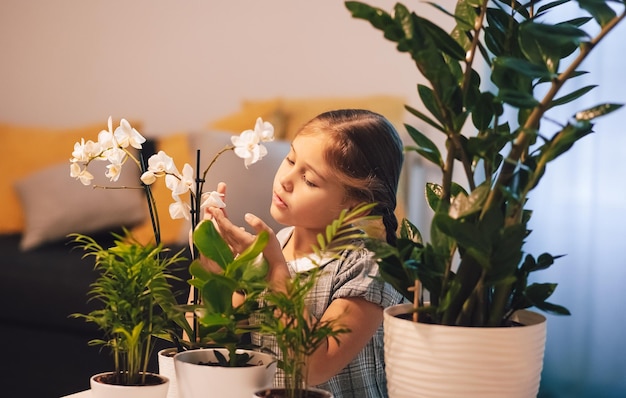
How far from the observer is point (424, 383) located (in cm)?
92

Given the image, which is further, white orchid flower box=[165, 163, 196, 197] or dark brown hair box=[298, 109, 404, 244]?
dark brown hair box=[298, 109, 404, 244]

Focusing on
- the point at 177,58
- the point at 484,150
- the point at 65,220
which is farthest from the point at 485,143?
the point at 177,58

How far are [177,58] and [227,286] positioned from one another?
297 centimetres

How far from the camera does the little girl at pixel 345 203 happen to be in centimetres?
147

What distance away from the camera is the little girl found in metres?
1.47

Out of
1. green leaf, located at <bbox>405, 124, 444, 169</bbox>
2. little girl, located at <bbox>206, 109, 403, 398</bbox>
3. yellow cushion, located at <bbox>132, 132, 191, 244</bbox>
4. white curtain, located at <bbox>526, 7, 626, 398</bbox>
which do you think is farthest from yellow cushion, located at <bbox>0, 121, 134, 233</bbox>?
green leaf, located at <bbox>405, 124, 444, 169</bbox>

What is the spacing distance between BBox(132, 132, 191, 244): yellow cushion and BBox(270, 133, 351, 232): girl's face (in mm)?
1562

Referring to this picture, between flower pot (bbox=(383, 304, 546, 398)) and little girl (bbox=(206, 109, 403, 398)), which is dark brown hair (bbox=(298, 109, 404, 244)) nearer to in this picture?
little girl (bbox=(206, 109, 403, 398))

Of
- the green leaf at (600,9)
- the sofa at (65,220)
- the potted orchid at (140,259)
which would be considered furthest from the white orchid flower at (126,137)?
the sofa at (65,220)

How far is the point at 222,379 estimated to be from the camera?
3.27ft

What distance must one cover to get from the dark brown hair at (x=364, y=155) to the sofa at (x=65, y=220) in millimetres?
1060

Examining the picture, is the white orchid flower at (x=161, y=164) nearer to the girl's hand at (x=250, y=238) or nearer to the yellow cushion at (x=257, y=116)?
the girl's hand at (x=250, y=238)

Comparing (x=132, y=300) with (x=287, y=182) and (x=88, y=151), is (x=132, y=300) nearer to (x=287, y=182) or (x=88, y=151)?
(x=88, y=151)

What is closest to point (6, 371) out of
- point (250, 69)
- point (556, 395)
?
point (250, 69)
